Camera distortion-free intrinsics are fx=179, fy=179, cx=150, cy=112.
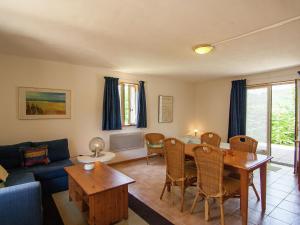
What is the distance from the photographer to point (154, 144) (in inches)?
177

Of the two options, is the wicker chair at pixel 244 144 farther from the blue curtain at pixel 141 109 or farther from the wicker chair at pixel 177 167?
the blue curtain at pixel 141 109

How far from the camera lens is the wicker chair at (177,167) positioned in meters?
2.32

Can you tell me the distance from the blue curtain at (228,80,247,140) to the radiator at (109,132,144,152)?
249 cm

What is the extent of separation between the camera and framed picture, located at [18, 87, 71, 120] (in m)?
3.25

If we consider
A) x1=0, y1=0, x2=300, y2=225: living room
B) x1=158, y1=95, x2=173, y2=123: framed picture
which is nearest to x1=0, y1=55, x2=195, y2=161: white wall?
x1=0, y1=0, x2=300, y2=225: living room

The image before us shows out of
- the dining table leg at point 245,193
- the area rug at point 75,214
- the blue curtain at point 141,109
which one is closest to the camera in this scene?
the dining table leg at point 245,193

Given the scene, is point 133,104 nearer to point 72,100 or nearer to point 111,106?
point 111,106

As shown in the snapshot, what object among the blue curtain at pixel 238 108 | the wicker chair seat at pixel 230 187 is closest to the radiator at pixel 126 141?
the blue curtain at pixel 238 108

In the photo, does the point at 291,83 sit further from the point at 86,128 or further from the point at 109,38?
the point at 86,128

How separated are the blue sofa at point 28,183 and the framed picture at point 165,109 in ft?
8.80

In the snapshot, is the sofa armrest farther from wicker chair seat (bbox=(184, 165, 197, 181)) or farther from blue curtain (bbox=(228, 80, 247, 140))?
blue curtain (bbox=(228, 80, 247, 140))

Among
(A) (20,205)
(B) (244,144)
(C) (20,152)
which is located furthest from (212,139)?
(C) (20,152)

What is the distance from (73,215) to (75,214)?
27 millimetres

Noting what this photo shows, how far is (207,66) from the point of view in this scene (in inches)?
151
